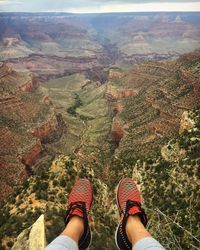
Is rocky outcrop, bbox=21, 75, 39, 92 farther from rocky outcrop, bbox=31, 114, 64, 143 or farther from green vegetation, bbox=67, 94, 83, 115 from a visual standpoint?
rocky outcrop, bbox=31, 114, 64, 143

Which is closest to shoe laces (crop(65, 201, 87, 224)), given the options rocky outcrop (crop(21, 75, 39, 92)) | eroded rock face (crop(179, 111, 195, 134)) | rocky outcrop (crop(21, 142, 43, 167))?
eroded rock face (crop(179, 111, 195, 134))

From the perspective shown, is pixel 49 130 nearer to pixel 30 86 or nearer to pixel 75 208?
pixel 30 86

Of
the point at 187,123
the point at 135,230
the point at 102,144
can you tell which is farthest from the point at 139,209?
the point at 102,144

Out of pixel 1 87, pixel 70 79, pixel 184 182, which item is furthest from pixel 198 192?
pixel 70 79

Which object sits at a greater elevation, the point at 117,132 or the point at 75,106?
the point at 117,132

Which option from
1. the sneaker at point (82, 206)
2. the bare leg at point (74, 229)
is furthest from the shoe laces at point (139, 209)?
the bare leg at point (74, 229)

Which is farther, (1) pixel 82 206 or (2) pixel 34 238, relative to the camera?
(2) pixel 34 238

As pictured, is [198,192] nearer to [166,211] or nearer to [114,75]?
[166,211]

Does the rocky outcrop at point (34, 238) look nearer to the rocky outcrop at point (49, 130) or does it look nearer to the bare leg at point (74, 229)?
the bare leg at point (74, 229)
